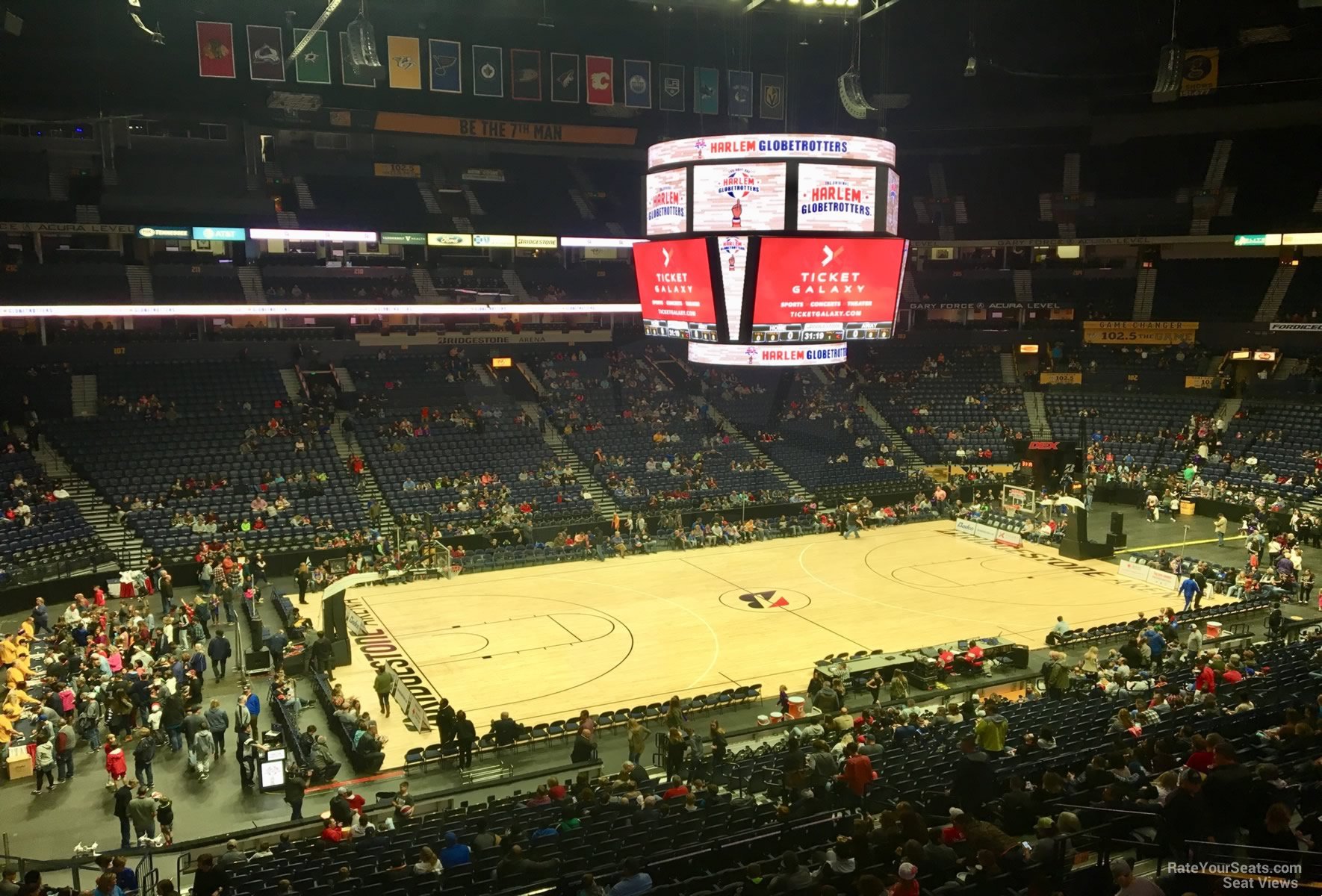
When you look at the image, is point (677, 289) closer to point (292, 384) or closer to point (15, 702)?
point (15, 702)

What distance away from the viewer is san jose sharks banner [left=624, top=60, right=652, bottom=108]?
41.8 meters

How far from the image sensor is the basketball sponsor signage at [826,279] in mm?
24500

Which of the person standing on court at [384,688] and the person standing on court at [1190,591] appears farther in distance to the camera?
the person standing on court at [1190,591]

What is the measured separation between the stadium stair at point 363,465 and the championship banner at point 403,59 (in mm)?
12981

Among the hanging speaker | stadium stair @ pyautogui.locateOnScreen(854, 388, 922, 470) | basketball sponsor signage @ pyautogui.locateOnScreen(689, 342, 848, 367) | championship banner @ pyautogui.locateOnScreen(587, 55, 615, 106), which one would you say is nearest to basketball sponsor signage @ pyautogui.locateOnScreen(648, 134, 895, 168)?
basketball sponsor signage @ pyautogui.locateOnScreen(689, 342, 848, 367)

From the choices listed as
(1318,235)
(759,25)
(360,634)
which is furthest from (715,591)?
(1318,235)

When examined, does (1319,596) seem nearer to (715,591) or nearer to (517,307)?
(715,591)

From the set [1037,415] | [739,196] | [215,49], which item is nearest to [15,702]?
[739,196]

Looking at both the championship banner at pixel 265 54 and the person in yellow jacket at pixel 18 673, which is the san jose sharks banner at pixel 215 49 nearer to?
the championship banner at pixel 265 54

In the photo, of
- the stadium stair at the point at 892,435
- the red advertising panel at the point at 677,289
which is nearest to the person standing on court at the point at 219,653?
the red advertising panel at the point at 677,289

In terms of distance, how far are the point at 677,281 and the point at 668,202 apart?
80.7 inches

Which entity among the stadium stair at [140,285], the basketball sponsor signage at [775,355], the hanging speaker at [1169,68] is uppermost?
the hanging speaker at [1169,68]

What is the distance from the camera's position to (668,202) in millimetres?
26047

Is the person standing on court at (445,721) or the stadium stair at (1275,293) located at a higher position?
the stadium stair at (1275,293)
